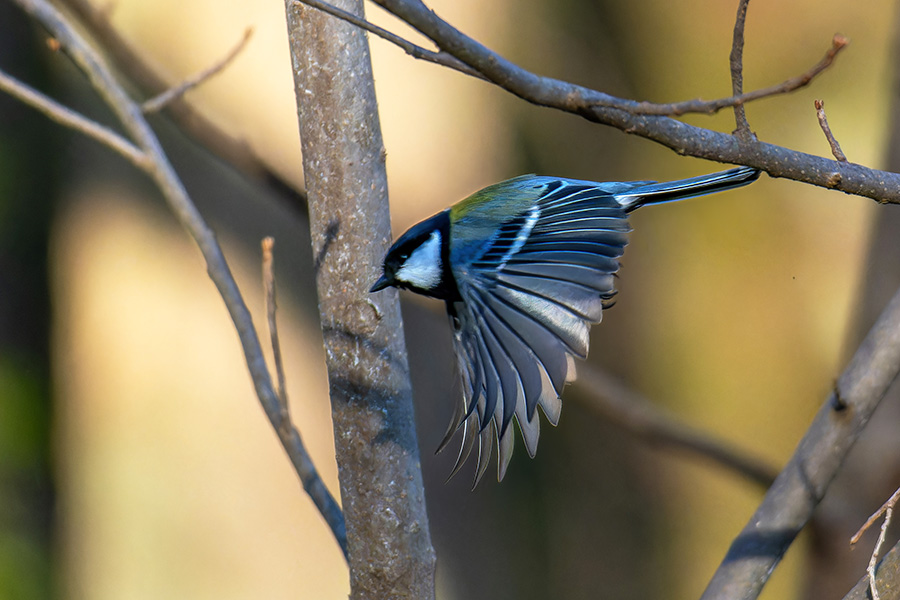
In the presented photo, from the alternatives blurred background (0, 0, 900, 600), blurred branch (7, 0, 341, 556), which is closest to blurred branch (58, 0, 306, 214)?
blurred background (0, 0, 900, 600)

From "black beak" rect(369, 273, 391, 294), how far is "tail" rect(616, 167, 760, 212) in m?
0.39

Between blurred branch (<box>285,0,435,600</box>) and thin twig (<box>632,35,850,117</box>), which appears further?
blurred branch (<box>285,0,435,600</box>)

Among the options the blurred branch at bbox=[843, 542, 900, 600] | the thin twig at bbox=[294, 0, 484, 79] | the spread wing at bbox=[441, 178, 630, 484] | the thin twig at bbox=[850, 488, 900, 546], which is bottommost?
the blurred branch at bbox=[843, 542, 900, 600]

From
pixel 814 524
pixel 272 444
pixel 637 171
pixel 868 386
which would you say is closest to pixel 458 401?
pixel 868 386

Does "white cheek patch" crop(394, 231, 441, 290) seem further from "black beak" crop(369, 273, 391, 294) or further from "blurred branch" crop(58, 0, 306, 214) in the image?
"blurred branch" crop(58, 0, 306, 214)

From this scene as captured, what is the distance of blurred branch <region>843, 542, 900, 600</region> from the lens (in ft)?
2.39


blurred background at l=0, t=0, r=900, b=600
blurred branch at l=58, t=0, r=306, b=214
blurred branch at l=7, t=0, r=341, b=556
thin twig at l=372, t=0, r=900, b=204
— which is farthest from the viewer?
blurred background at l=0, t=0, r=900, b=600

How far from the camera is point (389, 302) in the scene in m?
0.86

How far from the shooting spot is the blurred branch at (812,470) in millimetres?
914

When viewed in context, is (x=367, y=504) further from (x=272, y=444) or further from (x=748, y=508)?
(x=748, y=508)

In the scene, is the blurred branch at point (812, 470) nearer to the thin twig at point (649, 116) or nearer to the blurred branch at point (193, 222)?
the thin twig at point (649, 116)

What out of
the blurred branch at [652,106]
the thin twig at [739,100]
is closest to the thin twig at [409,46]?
the blurred branch at [652,106]

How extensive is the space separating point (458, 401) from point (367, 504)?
0.20 m

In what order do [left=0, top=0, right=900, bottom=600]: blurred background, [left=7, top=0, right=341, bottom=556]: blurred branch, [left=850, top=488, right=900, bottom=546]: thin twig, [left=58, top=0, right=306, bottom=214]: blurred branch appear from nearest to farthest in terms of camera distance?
[left=850, top=488, right=900, bottom=546]: thin twig → [left=7, top=0, right=341, bottom=556]: blurred branch → [left=58, top=0, right=306, bottom=214]: blurred branch → [left=0, top=0, right=900, bottom=600]: blurred background
